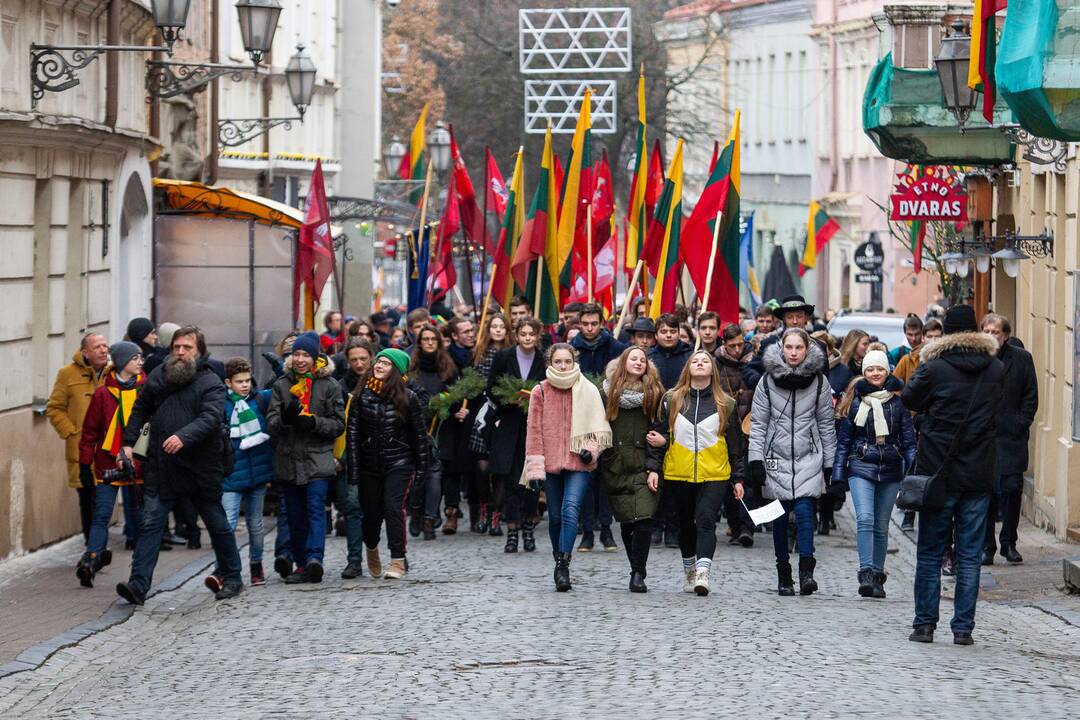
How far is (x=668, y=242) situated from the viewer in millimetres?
21328

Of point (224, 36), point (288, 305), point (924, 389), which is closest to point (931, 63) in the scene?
point (288, 305)

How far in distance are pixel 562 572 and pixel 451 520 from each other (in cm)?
445

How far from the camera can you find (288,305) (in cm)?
2644

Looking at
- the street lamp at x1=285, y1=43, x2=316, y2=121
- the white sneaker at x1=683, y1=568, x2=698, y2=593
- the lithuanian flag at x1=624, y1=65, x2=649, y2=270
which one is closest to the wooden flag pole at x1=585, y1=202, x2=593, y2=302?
the lithuanian flag at x1=624, y1=65, x2=649, y2=270

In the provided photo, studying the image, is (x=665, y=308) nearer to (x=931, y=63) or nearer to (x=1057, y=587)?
(x=931, y=63)

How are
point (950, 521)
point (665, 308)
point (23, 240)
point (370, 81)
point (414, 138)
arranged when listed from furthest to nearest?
point (370, 81)
point (414, 138)
point (665, 308)
point (23, 240)
point (950, 521)

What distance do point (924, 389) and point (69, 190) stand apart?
9.38m

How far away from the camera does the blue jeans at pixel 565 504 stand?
14805mm

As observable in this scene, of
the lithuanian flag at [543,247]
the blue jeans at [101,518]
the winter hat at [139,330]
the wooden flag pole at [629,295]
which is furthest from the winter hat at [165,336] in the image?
the lithuanian flag at [543,247]

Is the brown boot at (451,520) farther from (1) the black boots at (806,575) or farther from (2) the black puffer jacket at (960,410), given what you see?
(2) the black puffer jacket at (960,410)

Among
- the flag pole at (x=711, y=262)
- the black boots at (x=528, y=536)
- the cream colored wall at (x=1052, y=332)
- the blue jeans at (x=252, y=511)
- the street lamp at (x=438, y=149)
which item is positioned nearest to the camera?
the blue jeans at (x=252, y=511)

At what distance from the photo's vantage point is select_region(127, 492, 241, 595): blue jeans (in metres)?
14.3

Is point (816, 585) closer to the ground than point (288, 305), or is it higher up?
closer to the ground

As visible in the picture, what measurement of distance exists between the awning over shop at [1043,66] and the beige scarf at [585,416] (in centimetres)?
332
